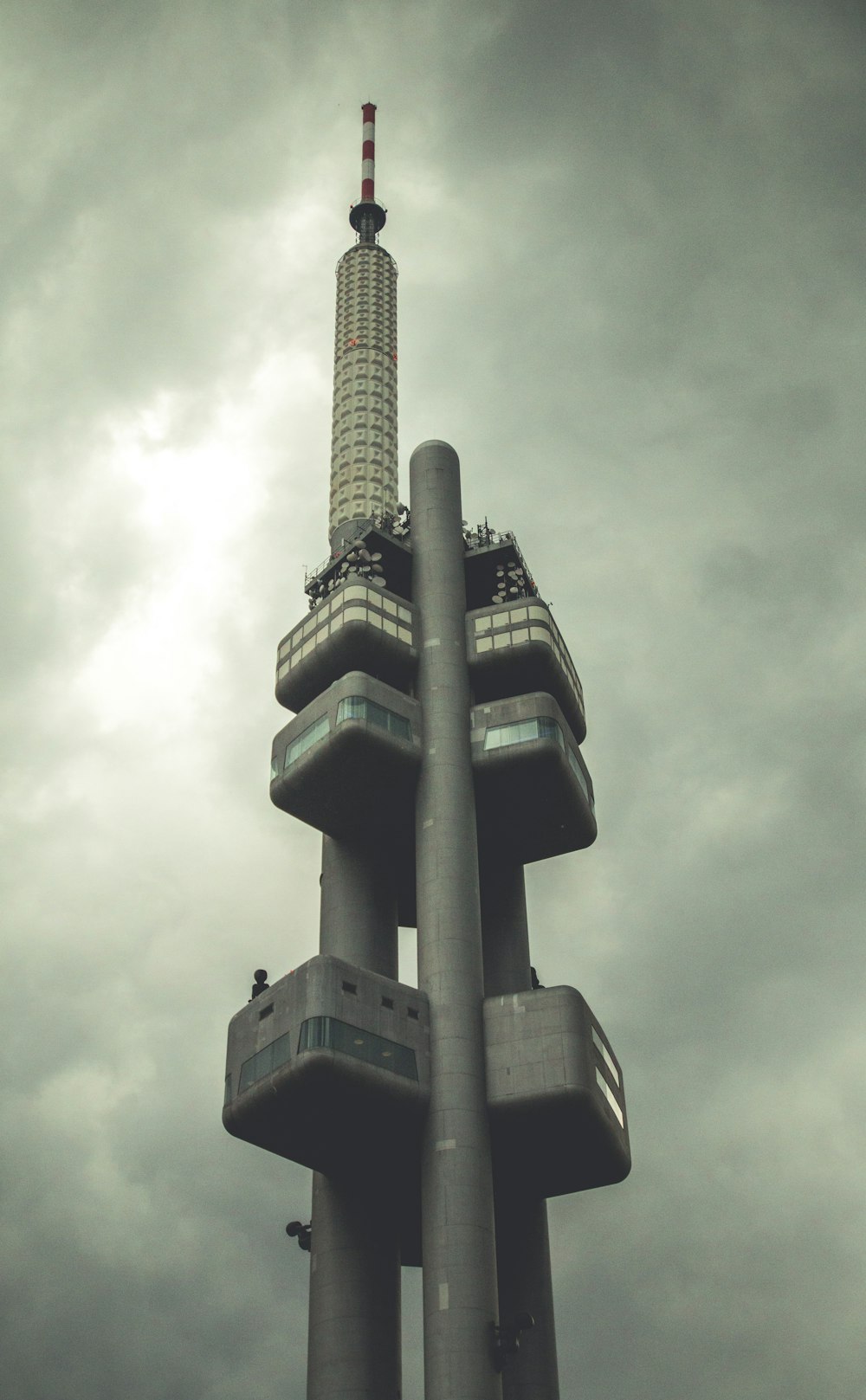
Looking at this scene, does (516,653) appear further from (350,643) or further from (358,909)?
(358,909)

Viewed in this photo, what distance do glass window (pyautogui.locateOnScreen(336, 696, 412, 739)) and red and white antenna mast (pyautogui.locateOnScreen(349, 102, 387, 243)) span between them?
195ft

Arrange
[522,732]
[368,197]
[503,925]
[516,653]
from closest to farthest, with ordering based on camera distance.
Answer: [522,732]
[516,653]
[503,925]
[368,197]

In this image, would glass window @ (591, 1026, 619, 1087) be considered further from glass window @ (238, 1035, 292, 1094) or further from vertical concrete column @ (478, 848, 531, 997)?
glass window @ (238, 1035, 292, 1094)

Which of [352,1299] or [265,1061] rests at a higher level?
[265,1061]

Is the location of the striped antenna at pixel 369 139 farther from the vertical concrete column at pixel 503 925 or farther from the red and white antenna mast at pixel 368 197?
the vertical concrete column at pixel 503 925

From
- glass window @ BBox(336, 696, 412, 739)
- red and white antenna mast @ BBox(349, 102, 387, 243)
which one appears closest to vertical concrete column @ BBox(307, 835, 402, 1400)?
glass window @ BBox(336, 696, 412, 739)

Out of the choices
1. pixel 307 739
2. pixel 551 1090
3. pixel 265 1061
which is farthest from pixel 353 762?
pixel 551 1090

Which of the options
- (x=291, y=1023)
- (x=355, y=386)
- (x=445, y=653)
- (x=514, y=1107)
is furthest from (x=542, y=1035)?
(x=355, y=386)

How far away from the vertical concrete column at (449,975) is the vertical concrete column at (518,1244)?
4.67 m

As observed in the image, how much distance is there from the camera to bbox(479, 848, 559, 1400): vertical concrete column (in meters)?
76.8

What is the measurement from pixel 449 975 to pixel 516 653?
23.1 meters

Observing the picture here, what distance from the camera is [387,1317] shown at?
76375mm

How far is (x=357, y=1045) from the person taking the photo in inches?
2783

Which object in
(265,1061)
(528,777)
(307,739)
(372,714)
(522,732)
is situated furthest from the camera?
(528,777)
